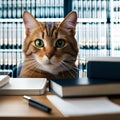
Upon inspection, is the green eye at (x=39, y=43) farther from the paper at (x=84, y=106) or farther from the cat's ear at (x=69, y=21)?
the paper at (x=84, y=106)

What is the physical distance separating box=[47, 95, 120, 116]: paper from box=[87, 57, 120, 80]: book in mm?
104

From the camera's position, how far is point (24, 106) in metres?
0.62

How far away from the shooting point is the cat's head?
2.99 feet

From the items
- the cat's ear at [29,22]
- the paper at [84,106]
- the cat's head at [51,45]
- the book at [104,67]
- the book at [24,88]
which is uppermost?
the cat's ear at [29,22]

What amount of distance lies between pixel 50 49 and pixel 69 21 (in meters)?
0.17

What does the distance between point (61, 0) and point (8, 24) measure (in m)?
0.54

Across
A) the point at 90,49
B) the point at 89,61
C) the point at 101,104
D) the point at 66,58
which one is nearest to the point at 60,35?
the point at 66,58

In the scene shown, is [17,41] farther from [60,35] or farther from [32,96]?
[32,96]

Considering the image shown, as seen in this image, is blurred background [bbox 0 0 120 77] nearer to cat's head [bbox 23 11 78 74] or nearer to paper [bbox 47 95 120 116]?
cat's head [bbox 23 11 78 74]

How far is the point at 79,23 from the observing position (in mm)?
2514

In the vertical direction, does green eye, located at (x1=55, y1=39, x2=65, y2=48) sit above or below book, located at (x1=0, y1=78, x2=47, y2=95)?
above

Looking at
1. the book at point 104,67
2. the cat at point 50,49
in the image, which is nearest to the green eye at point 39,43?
the cat at point 50,49

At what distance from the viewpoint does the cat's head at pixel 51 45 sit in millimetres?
911

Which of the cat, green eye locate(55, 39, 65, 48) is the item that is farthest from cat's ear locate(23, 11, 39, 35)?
green eye locate(55, 39, 65, 48)
